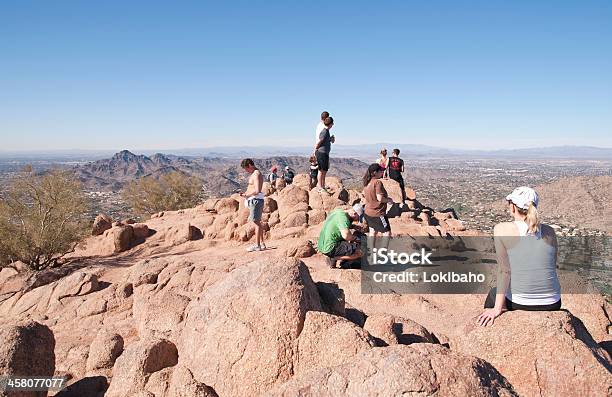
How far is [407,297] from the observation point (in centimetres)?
986

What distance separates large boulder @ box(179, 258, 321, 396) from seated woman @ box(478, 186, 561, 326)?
2.42 metres

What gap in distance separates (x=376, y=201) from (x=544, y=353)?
6.73 meters

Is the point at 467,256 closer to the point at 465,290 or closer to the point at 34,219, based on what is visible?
the point at 465,290

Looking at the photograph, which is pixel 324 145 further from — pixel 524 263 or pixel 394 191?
pixel 524 263

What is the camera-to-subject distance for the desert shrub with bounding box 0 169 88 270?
20.3m

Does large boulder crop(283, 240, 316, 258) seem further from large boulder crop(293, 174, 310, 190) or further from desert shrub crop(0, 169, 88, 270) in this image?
desert shrub crop(0, 169, 88, 270)

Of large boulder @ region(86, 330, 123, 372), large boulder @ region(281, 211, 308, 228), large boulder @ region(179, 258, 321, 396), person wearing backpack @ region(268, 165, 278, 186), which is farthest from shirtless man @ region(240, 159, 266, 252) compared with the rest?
person wearing backpack @ region(268, 165, 278, 186)

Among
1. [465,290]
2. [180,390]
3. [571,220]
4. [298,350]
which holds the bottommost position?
[571,220]

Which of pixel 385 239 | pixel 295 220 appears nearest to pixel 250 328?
pixel 385 239

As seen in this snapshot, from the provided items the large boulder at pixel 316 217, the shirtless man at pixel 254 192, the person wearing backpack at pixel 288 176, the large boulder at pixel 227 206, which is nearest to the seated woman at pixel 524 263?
the shirtless man at pixel 254 192

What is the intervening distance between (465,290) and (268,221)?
31.4ft

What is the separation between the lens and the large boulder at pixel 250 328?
4648 millimetres

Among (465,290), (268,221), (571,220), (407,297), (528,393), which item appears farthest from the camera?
(571,220)

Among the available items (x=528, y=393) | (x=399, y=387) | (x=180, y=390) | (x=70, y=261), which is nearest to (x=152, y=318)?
(x=180, y=390)
